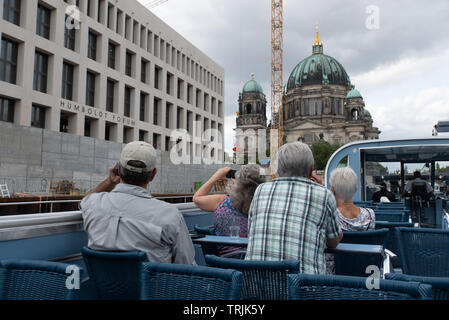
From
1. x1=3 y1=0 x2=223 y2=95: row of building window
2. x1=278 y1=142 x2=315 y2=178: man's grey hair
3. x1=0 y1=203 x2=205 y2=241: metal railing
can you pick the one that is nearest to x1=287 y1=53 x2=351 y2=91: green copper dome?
x1=3 y1=0 x2=223 y2=95: row of building window

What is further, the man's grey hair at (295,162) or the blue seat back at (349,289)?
the man's grey hair at (295,162)

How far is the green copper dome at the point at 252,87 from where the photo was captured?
11656 centimetres

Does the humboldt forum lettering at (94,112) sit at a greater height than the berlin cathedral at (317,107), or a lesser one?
lesser

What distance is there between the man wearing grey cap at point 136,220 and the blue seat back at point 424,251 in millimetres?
1910

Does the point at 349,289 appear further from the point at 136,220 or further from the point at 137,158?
the point at 137,158

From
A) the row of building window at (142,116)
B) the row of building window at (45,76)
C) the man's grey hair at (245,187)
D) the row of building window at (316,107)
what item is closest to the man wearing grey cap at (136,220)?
the man's grey hair at (245,187)

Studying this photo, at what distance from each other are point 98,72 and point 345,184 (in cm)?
2825

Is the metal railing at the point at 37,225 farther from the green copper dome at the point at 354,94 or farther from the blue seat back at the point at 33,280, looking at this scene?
the green copper dome at the point at 354,94

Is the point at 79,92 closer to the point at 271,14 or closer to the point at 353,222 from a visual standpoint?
the point at 353,222

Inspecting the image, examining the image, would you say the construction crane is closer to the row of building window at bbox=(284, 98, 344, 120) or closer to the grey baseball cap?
the row of building window at bbox=(284, 98, 344, 120)

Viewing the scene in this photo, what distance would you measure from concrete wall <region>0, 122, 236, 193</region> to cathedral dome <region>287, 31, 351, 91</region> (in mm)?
88673

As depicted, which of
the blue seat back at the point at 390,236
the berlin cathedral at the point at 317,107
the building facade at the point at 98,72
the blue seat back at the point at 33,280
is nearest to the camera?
the blue seat back at the point at 33,280

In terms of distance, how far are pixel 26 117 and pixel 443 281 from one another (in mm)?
25077

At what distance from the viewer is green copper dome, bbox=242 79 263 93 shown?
117m
